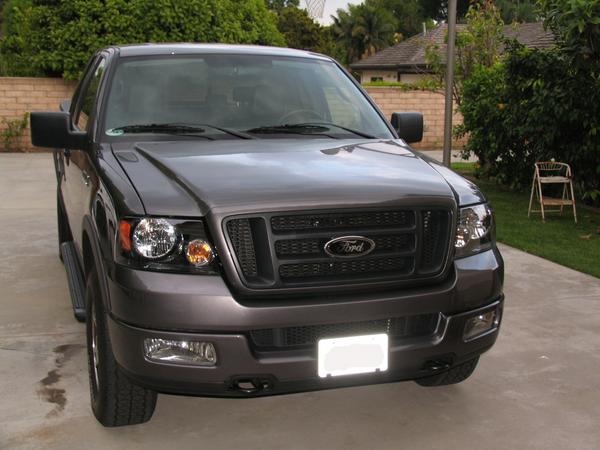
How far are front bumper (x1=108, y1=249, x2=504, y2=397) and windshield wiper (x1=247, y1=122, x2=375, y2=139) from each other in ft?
4.72

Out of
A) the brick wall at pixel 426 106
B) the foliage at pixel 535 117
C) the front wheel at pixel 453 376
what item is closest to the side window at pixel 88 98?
the front wheel at pixel 453 376

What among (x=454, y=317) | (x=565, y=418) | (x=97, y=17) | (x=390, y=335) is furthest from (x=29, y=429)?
(x=97, y=17)

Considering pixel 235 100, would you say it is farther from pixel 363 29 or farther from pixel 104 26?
pixel 363 29

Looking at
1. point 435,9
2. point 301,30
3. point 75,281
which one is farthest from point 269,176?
point 435,9

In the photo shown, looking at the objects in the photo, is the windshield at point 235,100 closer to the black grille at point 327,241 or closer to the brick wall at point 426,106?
the black grille at point 327,241

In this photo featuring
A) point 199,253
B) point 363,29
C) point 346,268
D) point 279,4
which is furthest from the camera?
point 279,4

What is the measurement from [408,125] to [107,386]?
2.52 m

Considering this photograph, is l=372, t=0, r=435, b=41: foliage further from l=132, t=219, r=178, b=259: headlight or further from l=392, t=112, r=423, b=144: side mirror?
l=132, t=219, r=178, b=259: headlight

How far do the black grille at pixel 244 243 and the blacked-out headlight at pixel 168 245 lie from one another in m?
0.12

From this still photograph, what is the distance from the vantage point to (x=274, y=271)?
3.02 m

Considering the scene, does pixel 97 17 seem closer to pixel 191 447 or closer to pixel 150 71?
pixel 150 71

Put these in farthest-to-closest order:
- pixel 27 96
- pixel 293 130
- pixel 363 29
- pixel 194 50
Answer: pixel 363 29
pixel 27 96
pixel 194 50
pixel 293 130

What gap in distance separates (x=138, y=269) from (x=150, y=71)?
184cm

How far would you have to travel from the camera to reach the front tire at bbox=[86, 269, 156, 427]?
3.35 m
